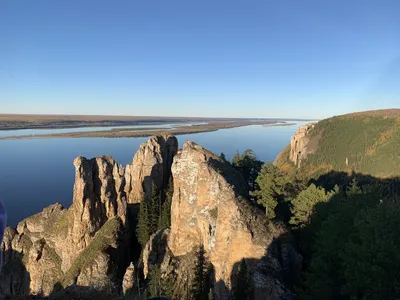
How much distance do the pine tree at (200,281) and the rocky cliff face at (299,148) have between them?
111 m

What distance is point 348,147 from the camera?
470 feet

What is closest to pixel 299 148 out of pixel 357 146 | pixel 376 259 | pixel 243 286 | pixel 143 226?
pixel 357 146

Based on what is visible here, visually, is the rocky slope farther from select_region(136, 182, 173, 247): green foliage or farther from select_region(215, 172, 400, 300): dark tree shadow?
select_region(136, 182, 173, 247): green foliage

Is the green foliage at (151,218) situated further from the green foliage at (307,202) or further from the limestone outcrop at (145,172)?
the green foliage at (307,202)

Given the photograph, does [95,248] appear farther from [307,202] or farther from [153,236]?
[307,202]

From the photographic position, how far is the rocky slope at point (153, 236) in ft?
87.5

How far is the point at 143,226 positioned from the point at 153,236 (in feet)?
17.4

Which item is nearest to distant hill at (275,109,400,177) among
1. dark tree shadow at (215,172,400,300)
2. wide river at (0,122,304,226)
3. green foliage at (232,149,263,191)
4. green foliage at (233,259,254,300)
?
wide river at (0,122,304,226)

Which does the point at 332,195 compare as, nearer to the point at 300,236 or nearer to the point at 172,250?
the point at 300,236

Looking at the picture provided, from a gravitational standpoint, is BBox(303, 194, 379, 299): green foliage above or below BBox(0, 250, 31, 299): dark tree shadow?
above

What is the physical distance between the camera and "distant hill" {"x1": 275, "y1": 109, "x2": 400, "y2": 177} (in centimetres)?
12006

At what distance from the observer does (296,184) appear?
37.8 m

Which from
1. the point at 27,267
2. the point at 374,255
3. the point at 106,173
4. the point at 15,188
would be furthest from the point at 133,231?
the point at 15,188

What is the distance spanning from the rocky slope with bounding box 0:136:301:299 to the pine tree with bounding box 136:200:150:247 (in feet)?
7.20
